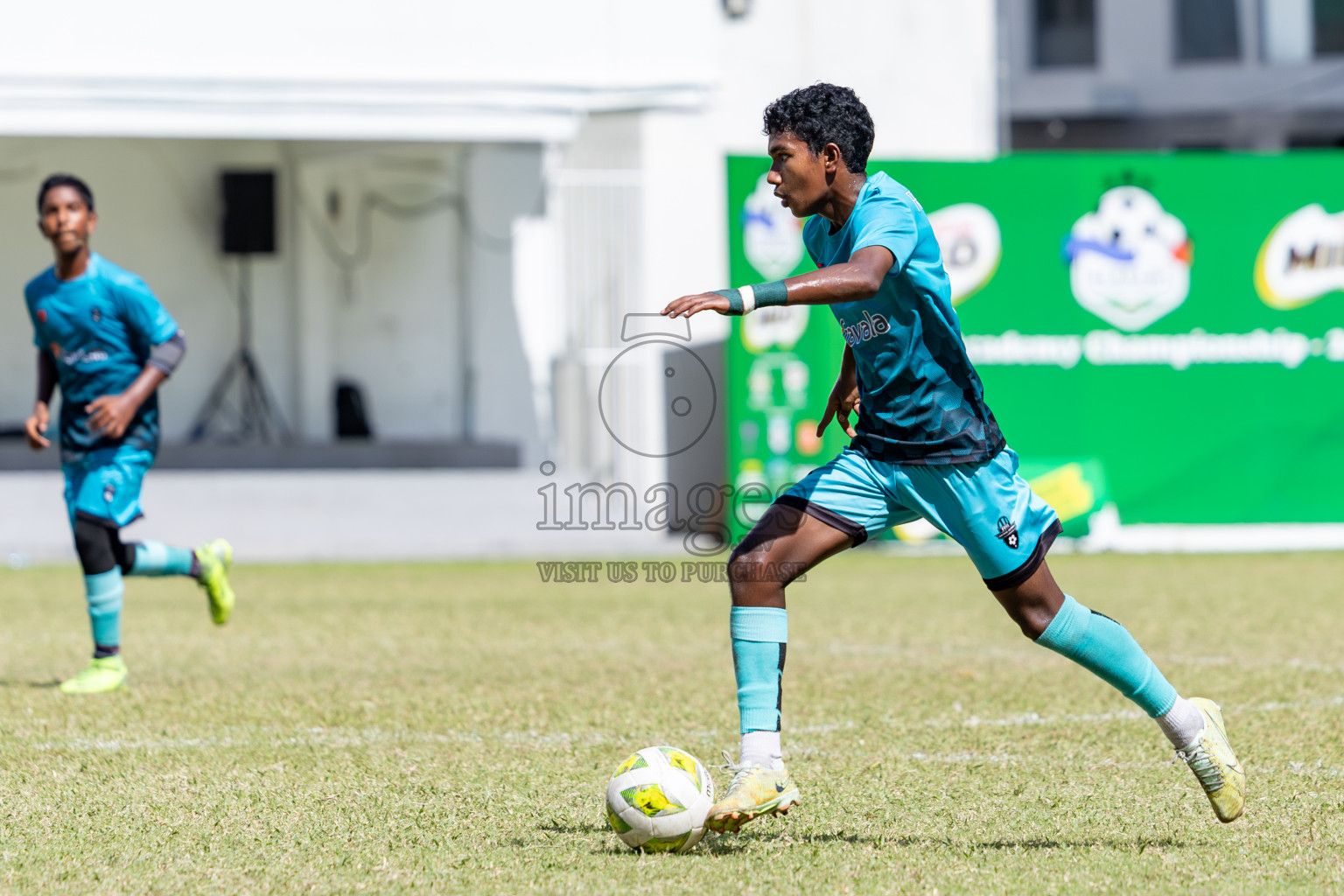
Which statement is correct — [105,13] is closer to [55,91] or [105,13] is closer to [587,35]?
[55,91]

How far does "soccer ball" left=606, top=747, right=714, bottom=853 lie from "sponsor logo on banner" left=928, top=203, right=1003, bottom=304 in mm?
10474

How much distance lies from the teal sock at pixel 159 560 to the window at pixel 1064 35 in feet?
89.0

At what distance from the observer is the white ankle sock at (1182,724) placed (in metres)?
4.64

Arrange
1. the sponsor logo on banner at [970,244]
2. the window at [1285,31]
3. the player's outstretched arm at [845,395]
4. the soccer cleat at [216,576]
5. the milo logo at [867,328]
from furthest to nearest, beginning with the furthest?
the window at [1285,31] < the sponsor logo on banner at [970,244] < the soccer cleat at [216,576] < the player's outstretched arm at [845,395] < the milo logo at [867,328]

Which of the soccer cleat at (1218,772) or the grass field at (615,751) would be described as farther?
the soccer cleat at (1218,772)

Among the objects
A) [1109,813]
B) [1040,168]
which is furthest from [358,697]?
[1040,168]

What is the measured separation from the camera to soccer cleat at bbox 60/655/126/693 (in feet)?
23.5

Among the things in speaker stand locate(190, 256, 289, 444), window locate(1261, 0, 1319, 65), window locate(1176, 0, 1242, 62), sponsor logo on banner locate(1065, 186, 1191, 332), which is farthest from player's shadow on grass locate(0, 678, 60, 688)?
window locate(1261, 0, 1319, 65)

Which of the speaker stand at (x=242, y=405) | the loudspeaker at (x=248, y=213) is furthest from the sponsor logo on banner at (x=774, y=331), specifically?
the loudspeaker at (x=248, y=213)

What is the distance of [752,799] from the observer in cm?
423

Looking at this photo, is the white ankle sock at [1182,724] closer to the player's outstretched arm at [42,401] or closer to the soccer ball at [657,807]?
the soccer ball at [657,807]

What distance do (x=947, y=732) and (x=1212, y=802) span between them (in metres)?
1.62

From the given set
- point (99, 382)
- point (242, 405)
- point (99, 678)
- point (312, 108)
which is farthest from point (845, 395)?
point (242, 405)

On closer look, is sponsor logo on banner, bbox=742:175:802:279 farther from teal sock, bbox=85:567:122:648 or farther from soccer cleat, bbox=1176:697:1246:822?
soccer cleat, bbox=1176:697:1246:822
